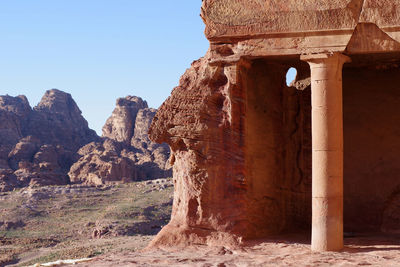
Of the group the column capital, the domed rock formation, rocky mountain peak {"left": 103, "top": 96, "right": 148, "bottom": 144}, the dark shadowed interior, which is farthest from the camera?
rocky mountain peak {"left": 103, "top": 96, "right": 148, "bottom": 144}

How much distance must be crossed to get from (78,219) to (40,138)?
44.6m

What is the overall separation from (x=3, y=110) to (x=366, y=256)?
74.2 m

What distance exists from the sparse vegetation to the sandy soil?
11356 millimetres

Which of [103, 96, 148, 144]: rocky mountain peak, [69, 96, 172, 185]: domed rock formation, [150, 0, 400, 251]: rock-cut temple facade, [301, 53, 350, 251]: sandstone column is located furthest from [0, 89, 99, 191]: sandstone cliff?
[301, 53, 350, 251]: sandstone column

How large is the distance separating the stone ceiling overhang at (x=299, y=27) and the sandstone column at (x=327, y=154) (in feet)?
1.51

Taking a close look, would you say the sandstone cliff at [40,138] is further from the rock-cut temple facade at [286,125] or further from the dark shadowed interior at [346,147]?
the rock-cut temple facade at [286,125]

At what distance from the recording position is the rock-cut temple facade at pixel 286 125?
11.0m

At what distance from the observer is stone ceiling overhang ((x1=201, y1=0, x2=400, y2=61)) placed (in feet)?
36.2

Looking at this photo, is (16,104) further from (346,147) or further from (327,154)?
(327,154)

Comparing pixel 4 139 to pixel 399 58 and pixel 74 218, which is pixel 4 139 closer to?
pixel 74 218

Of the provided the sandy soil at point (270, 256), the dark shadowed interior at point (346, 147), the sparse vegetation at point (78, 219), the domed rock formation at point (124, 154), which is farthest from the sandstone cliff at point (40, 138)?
the sandy soil at point (270, 256)

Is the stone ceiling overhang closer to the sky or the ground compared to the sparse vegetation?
closer to the sky

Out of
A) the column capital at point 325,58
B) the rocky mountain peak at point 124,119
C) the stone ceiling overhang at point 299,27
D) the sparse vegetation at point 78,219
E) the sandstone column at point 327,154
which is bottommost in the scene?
the sparse vegetation at point 78,219

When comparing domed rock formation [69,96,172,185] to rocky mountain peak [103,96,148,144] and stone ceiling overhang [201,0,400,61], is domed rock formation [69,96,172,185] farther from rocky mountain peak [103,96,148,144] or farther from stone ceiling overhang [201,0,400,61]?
stone ceiling overhang [201,0,400,61]
